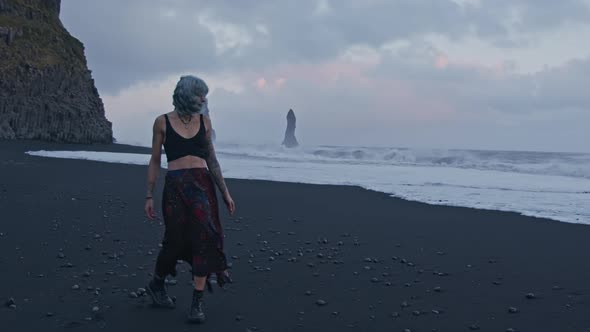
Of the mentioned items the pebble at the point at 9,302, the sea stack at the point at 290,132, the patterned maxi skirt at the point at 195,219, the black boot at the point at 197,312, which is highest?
the sea stack at the point at 290,132

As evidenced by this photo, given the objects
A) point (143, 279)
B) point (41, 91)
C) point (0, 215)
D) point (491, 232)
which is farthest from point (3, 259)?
point (41, 91)

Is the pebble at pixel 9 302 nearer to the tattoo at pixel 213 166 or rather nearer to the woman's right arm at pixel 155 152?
the woman's right arm at pixel 155 152

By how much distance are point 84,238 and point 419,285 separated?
16.9 feet

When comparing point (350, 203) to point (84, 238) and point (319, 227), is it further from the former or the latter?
point (84, 238)

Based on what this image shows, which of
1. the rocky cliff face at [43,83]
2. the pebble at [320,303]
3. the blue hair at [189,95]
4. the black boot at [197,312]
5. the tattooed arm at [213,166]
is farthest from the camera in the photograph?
the rocky cliff face at [43,83]

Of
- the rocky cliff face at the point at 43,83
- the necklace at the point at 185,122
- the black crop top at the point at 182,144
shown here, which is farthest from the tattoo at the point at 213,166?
the rocky cliff face at the point at 43,83

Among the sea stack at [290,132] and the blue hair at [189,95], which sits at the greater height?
the sea stack at [290,132]

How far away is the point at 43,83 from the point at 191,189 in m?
51.2

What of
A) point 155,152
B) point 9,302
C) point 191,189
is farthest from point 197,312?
point 9,302

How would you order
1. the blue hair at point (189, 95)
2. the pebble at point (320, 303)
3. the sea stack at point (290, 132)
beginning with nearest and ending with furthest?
1. the blue hair at point (189, 95)
2. the pebble at point (320, 303)
3. the sea stack at point (290, 132)

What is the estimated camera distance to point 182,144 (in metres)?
4.58

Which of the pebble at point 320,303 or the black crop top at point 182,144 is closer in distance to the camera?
the black crop top at point 182,144

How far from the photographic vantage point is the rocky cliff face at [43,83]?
4522cm

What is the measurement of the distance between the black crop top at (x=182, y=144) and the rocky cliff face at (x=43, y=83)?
43.9m
